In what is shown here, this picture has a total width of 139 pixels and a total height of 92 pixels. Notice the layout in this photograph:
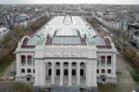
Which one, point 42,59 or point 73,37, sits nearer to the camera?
point 42,59

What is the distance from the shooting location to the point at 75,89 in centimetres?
4175

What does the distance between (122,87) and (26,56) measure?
999 inches

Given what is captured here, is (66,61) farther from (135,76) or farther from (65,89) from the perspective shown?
(135,76)

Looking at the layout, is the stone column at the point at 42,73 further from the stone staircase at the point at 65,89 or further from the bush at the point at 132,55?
the bush at the point at 132,55

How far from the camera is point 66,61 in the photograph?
42.0m

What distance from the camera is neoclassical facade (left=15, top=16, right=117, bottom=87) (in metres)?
41.9

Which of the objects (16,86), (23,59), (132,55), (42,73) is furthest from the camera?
(132,55)

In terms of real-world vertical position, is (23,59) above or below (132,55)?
above

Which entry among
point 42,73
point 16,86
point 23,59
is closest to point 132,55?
point 42,73

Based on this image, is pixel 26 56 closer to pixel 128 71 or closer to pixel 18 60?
pixel 18 60

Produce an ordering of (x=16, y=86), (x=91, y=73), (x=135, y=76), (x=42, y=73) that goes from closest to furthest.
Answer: (x=91, y=73) → (x=42, y=73) → (x=16, y=86) → (x=135, y=76)

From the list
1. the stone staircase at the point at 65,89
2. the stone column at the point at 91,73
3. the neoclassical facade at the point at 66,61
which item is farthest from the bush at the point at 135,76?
the stone staircase at the point at 65,89

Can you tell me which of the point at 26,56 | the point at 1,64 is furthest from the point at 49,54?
the point at 1,64

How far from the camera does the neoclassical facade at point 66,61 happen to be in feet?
137
